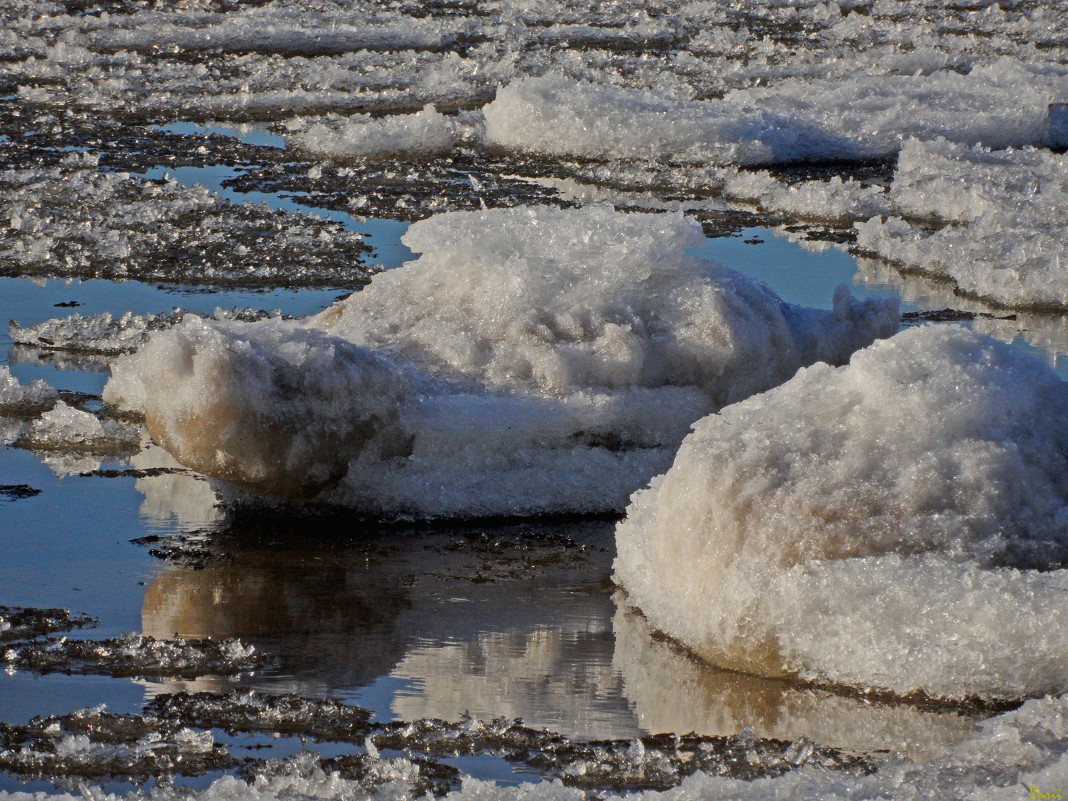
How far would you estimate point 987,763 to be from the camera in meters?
2.62

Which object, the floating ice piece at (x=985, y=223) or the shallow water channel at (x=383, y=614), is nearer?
the shallow water channel at (x=383, y=614)

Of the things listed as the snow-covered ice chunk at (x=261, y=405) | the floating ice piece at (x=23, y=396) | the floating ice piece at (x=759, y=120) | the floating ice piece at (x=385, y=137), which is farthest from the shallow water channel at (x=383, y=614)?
the floating ice piece at (x=759, y=120)

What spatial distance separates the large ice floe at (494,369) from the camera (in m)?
3.73

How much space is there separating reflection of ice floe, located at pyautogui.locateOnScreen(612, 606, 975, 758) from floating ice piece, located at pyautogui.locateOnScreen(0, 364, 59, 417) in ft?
6.81

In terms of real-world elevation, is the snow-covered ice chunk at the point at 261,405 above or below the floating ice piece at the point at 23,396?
above

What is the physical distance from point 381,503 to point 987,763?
5.47ft

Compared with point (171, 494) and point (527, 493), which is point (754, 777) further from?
point (171, 494)

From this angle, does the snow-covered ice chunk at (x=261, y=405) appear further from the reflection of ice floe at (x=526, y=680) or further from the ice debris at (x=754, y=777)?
the ice debris at (x=754, y=777)

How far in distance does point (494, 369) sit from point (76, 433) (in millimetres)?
1114

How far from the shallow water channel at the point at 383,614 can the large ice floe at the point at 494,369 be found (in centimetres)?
15

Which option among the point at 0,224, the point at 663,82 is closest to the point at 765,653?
the point at 0,224

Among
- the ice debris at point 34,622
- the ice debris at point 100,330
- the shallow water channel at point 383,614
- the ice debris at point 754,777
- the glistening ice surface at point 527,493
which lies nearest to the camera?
the ice debris at point 754,777

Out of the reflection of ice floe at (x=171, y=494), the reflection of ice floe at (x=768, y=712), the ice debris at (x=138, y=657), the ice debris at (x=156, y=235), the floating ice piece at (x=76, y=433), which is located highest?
the ice debris at (x=156, y=235)

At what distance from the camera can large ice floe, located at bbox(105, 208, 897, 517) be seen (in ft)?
12.2
